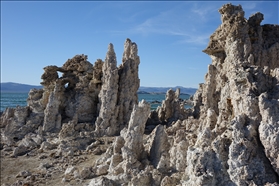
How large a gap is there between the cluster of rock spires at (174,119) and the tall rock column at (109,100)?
73 millimetres

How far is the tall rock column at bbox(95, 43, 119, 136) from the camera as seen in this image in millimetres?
19109

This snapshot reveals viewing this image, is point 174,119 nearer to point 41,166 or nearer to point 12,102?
point 41,166

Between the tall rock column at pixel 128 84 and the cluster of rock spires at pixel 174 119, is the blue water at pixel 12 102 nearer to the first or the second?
the cluster of rock spires at pixel 174 119

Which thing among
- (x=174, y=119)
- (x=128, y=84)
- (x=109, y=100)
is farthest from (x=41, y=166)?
(x=174, y=119)

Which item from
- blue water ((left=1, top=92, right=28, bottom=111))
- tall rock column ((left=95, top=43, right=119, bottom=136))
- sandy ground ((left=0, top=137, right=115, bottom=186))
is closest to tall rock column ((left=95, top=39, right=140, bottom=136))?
tall rock column ((left=95, top=43, right=119, bottom=136))

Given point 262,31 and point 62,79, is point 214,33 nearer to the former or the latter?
point 262,31

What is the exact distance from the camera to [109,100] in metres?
19.5

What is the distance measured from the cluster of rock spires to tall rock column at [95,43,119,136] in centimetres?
7

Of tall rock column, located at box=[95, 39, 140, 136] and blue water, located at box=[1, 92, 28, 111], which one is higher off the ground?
tall rock column, located at box=[95, 39, 140, 136]

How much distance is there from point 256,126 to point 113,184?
5.09 meters

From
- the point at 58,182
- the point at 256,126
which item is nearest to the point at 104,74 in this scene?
the point at 58,182

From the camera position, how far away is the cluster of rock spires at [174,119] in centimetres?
643

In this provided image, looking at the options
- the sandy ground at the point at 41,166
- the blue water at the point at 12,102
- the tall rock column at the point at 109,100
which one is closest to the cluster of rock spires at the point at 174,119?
the tall rock column at the point at 109,100

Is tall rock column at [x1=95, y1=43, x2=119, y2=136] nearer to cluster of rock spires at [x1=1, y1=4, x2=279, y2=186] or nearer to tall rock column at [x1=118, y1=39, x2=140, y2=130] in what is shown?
cluster of rock spires at [x1=1, y1=4, x2=279, y2=186]
